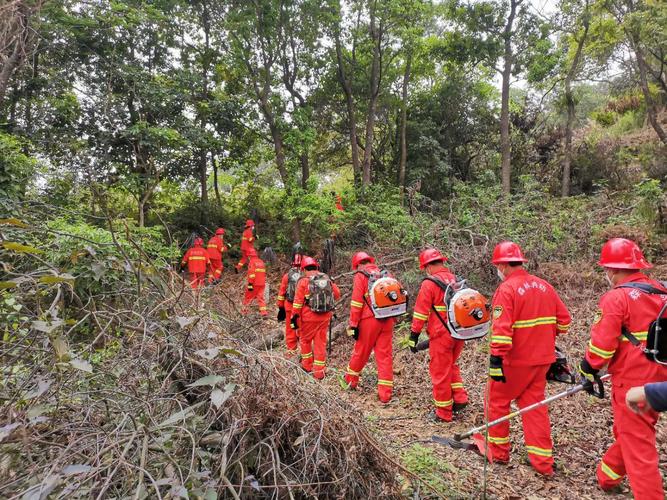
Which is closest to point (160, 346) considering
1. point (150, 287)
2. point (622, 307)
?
point (150, 287)

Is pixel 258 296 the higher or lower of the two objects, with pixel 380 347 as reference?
lower

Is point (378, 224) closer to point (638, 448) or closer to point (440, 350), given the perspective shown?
point (440, 350)

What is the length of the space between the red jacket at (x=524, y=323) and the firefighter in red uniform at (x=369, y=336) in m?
2.20

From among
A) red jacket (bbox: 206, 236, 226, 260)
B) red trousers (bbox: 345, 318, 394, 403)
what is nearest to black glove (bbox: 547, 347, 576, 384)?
red trousers (bbox: 345, 318, 394, 403)

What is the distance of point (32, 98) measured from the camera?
12.1m

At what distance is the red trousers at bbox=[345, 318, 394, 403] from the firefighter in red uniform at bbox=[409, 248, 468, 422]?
0.78 meters

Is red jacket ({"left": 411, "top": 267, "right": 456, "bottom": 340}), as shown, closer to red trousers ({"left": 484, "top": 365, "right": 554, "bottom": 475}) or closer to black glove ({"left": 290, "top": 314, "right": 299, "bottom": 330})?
red trousers ({"left": 484, "top": 365, "right": 554, "bottom": 475})

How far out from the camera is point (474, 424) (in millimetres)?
4996

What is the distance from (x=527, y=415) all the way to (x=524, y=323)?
34.8 inches

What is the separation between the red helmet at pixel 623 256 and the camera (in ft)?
11.2

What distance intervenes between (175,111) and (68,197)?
4.64 m

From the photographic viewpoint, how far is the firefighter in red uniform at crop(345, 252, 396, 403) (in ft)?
19.6

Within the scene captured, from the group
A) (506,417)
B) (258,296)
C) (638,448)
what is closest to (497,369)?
(506,417)

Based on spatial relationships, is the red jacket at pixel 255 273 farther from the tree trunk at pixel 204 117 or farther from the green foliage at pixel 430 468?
the green foliage at pixel 430 468
